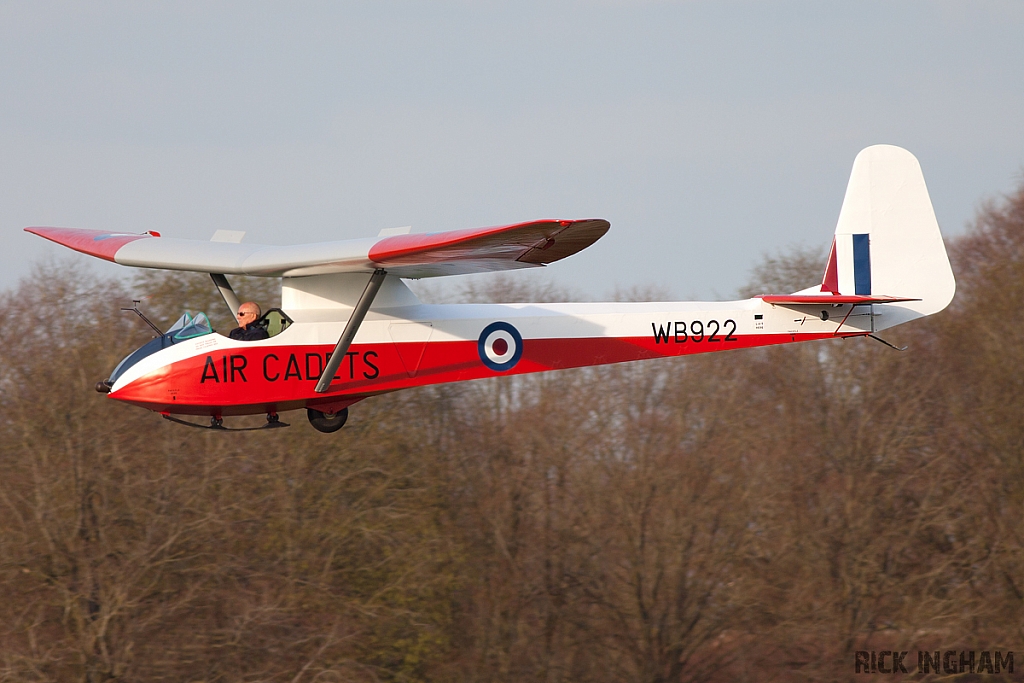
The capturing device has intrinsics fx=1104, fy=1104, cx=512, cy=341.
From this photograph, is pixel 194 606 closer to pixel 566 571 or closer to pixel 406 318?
pixel 566 571

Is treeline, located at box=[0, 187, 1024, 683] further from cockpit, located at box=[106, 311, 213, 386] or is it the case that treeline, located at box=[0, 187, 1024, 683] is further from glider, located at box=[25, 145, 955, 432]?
cockpit, located at box=[106, 311, 213, 386]

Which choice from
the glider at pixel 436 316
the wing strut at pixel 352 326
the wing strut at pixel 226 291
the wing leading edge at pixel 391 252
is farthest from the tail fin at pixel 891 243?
the wing strut at pixel 226 291

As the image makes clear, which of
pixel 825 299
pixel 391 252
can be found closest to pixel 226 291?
pixel 391 252

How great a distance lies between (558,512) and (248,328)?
18.4 m

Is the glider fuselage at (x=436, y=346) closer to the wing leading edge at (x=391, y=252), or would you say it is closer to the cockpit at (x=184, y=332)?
the cockpit at (x=184, y=332)

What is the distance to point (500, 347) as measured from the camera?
1139 cm

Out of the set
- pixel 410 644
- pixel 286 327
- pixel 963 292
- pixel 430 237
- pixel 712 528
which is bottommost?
pixel 410 644

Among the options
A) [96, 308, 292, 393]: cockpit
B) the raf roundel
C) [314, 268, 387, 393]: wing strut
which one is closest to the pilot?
[96, 308, 292, 393]: cockpit

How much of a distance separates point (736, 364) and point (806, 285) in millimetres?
3372

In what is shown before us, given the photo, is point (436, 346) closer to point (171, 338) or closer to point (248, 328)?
point (248, 328)

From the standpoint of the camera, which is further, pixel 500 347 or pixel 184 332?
pixel 500 347

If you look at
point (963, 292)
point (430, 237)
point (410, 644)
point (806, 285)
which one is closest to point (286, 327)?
point (430, 237)

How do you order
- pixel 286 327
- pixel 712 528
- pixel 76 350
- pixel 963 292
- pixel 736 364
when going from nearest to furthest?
pixel 286 327 < pixel 76 350 < pixel 712 528 < pixel 736 364 < pixel 963 292

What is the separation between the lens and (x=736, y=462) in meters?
28.0
